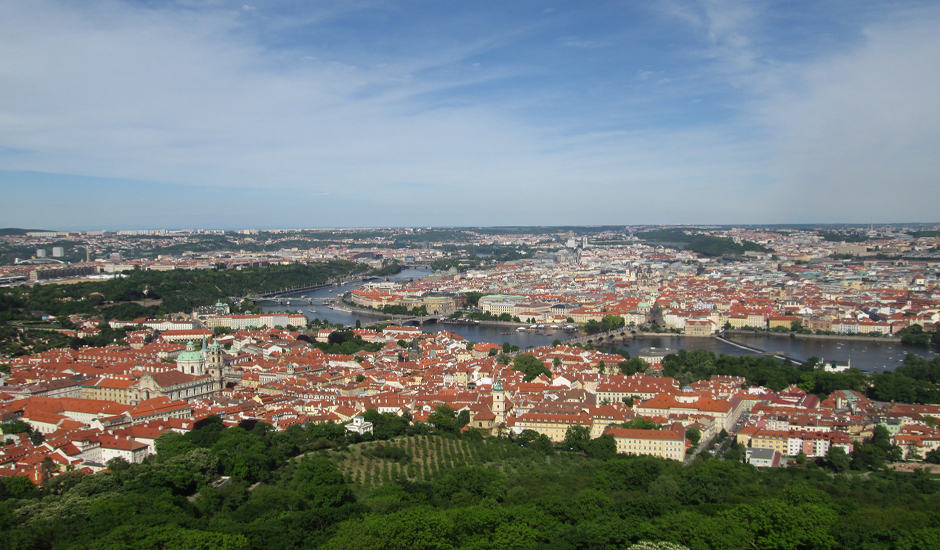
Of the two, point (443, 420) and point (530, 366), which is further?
point (530, 366)

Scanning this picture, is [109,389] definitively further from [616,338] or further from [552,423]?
[616,338]

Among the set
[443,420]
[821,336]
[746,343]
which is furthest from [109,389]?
[821,336]

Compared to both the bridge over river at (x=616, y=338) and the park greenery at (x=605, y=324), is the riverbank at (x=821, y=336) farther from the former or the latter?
the park greenery at (x=605, y=324)

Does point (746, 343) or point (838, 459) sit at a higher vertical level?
point (838, 459)

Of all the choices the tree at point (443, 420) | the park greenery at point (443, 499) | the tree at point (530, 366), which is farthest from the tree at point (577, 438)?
the tree at point (530, 366)

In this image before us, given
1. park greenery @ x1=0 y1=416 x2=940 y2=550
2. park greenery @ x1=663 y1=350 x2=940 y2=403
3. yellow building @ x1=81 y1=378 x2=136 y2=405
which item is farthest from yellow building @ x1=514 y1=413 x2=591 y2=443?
yellow building @ x1=81 y1=378 x2=136 y2=405

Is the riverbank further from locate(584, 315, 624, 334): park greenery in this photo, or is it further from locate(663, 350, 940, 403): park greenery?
locate(663, 350, 940, 403): park greenery

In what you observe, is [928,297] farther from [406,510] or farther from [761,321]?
[406,510]

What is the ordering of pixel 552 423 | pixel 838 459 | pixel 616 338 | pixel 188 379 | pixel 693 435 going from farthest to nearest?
pixel 616 338 < pixel 188 379 < pixel 552 423 < pixel 693 435 < pixel 838 459
